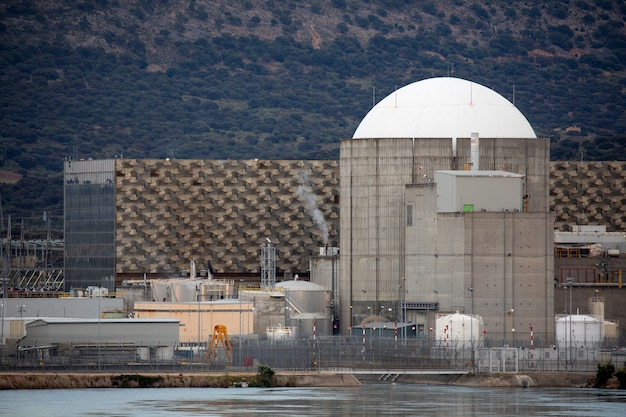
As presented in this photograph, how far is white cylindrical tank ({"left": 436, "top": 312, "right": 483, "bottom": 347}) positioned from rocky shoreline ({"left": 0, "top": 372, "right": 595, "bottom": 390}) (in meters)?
2.90

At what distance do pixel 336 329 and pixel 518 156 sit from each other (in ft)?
67.4

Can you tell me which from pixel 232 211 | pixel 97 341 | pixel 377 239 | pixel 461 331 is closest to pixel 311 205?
pixel 232 211

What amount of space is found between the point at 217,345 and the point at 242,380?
7.42 metres

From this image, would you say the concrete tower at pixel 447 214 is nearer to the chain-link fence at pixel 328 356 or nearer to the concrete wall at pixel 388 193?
the concrete wall at pixel 388 193

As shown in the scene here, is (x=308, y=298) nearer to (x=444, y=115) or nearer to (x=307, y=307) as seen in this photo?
(x=307, y=307)

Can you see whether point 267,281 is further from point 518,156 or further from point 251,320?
point 518,156

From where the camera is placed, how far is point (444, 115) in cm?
14988

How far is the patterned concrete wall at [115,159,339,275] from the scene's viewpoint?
168 meters

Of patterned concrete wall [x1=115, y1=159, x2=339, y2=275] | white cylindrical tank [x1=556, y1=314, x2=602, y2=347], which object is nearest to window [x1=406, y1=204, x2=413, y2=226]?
white cylindrical tank [x1=556, y1=314, x2=602, y2=347]

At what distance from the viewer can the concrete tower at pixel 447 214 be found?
447 feet

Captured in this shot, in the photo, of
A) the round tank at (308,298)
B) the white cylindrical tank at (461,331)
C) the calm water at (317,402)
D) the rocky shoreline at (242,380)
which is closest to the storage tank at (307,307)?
the round tank at (308,298)

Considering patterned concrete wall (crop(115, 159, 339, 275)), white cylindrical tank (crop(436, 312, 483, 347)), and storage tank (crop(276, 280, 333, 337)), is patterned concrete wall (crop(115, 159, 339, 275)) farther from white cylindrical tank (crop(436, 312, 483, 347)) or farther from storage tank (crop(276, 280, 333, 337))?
white cylindrical tank (crop(436, 312, 483, 347))

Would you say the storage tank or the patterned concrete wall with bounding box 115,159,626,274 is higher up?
the patterned concrete wall with bounding box 115,159,626,274

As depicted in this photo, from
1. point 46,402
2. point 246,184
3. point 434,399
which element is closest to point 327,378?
point 434,399
